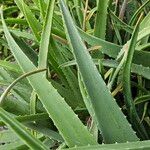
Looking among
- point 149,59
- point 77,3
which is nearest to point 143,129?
point 149,59

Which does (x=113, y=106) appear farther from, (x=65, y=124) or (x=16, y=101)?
(x=16, y=101)

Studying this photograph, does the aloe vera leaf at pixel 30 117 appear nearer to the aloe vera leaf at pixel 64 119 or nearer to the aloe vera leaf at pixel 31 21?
the aloe vera leaf at pixel 64 119

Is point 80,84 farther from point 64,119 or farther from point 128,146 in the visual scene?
point 128,146

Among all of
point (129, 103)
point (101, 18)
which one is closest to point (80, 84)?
point (129, 103)

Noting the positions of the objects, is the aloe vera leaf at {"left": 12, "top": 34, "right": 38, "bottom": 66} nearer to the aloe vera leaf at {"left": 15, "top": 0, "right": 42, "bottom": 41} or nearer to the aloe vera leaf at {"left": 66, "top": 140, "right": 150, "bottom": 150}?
the aloe vera leaf at {"left": 15, "top": 0, "right": 42, "bottom": 41}

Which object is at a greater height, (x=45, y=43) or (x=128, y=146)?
(x=45, y=43)

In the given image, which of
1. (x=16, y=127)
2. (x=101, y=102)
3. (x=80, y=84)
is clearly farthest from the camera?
(x=80, y=84)

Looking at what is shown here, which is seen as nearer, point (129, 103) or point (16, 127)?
point (16, 127)
